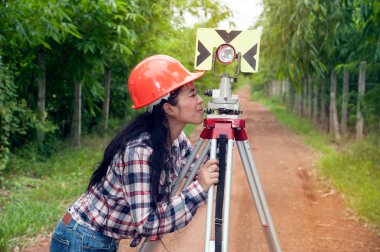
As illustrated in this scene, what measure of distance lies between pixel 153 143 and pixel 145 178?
159 millimetres

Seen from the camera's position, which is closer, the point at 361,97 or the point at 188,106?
the point at 188,106

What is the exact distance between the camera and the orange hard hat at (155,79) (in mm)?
2012

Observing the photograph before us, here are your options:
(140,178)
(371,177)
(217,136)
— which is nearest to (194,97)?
(217,136)

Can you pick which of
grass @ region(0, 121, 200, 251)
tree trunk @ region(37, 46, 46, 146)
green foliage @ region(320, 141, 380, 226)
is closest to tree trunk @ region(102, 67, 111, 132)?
grass @ region(0, 121, 200, 251)

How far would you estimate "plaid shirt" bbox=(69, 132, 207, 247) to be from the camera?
6.07 ft

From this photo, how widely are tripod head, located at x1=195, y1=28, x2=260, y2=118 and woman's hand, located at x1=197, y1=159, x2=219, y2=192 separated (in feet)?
0.80

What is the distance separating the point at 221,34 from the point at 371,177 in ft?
16.9

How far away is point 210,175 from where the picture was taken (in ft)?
6.25

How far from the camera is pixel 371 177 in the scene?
6.51m

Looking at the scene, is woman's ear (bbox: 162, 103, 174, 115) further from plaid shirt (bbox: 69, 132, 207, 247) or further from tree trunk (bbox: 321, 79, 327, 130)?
tree trunk (bbox: 321, 79, 327, 130)

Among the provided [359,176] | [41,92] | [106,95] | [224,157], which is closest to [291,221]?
[359,176]

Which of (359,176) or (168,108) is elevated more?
(168,108)

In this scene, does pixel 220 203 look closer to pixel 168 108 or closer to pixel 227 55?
pixel 168 108

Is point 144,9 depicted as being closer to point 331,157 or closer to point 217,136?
point 331,157
